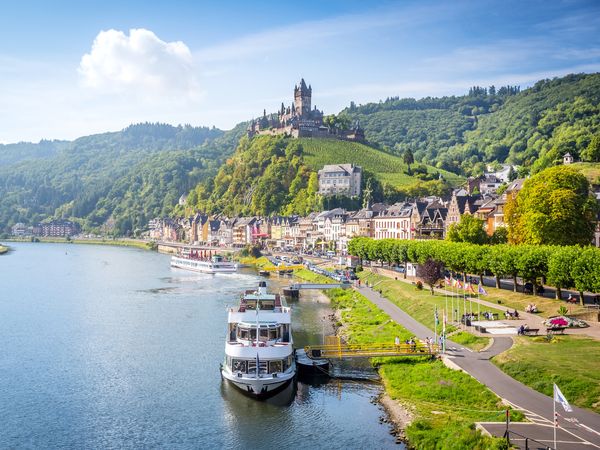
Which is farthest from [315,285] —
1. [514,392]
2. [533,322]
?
[514,392]

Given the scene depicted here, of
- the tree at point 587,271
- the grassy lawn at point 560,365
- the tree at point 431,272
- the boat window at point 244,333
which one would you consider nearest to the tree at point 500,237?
the tree at point 431,272

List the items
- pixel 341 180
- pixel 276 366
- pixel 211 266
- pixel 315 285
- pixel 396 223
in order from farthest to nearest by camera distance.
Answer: pixel 341 180 → pixel 211 266 → pixel 396 223 → pixel 315 285 → pixel 276 366

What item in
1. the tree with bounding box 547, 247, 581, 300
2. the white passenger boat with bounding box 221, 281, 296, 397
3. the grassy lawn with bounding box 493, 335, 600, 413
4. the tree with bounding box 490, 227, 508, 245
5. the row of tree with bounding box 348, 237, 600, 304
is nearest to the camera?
the grassy lawn with bounding box 493, 335, 600, 413

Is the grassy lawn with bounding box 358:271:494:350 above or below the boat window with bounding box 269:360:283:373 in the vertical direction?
above

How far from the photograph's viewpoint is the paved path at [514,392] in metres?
29.7

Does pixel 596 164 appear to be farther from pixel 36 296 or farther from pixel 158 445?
pixel 158 445

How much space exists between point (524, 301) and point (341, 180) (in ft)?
435

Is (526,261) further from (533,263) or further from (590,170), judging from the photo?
(590,170)

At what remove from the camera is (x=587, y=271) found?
52.0 meters

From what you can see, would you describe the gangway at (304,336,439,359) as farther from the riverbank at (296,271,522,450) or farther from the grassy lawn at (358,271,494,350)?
the grassy lawn at (358,271,494,350)

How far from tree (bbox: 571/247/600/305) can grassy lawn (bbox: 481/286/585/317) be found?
2.18 m

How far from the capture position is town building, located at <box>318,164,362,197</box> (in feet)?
620

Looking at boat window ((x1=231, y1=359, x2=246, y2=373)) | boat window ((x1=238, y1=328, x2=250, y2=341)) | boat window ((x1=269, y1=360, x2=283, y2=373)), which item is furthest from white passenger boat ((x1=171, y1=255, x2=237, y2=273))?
boat window ((x1=269, y1=360, x2=283, y2=373))

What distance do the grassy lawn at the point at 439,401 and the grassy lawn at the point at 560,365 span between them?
2.95 metres
